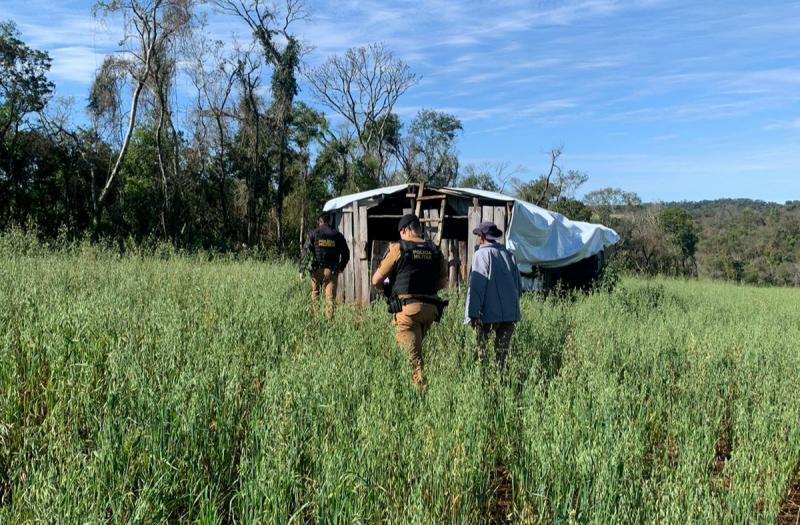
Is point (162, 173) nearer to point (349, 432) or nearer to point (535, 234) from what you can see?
point (535, 234)

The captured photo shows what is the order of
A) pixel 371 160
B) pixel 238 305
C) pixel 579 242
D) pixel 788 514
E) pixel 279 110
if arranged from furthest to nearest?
1. pixel 371 160
2. pixel 279 110
3. pixel 579 242
4. pixel 238 305
5. pixel 788 514

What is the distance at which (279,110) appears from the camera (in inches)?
1128

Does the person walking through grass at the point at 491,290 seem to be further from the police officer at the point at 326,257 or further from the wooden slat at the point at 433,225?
the wooden slat at the point at 433,225

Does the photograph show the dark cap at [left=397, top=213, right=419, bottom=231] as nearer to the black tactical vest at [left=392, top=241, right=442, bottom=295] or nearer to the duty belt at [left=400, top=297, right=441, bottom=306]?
the black tactical vest at [left=392, top=241, right=442, bottom=295]

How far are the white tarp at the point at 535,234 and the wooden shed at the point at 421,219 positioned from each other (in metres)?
0.04

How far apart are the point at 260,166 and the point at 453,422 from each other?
2732 cm

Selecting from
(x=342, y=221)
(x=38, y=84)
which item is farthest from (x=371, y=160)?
(x=342, y=221)

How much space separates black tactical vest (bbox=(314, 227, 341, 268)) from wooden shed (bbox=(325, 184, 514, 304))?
158 centimetres

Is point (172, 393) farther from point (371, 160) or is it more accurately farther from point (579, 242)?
point (371, 160)

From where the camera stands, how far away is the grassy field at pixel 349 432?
8.43 ft

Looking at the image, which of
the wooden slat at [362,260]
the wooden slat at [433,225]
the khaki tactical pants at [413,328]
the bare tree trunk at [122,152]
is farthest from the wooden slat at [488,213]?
the bare tree trunk at [122,152]

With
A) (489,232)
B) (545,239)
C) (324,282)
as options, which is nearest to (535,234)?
(545,239)

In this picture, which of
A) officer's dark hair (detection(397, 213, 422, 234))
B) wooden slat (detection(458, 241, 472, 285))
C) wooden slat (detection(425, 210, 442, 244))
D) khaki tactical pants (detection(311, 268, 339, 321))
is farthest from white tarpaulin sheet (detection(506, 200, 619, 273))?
officer's dark hair (detection(397, 213, 422, 234))

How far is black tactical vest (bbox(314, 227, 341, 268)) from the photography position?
30.3ft
